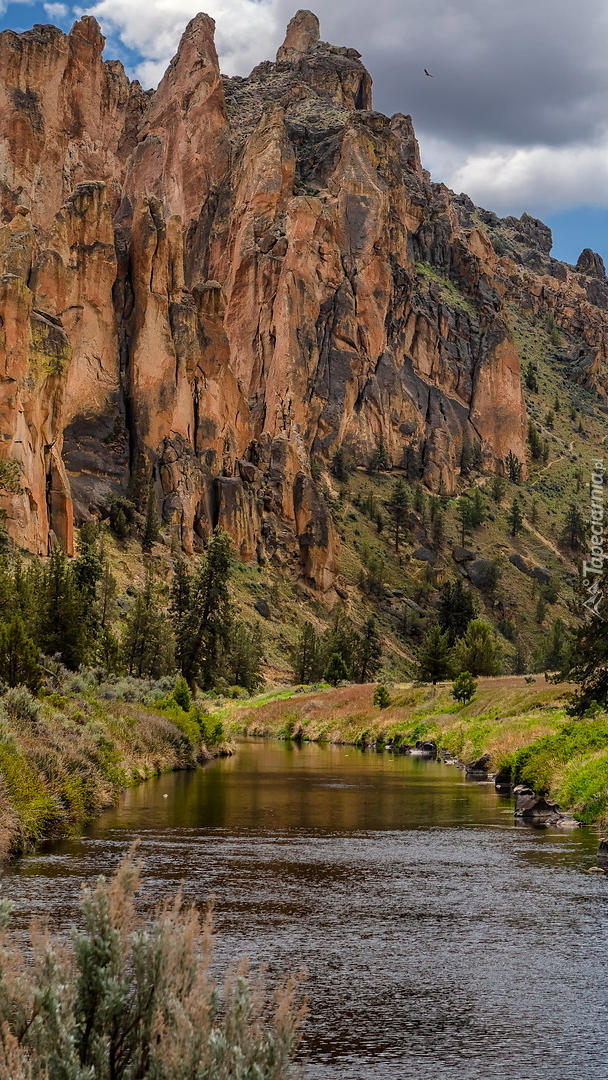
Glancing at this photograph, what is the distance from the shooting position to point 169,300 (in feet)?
434

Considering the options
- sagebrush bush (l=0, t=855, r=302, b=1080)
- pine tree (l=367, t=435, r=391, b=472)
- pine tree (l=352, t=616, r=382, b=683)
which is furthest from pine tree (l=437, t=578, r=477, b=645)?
sagebrush bush (l=0, t=855, r=302, b=1080)

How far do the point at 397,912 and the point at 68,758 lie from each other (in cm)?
1265

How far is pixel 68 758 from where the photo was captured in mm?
26688

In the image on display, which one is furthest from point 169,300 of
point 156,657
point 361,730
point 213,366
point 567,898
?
point 567,898

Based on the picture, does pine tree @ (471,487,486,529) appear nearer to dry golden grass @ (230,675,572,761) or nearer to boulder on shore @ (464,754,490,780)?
dry golden grass @ (230,675,572,761)

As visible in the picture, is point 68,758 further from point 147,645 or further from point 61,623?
point 147,645

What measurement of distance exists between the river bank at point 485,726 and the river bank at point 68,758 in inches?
476

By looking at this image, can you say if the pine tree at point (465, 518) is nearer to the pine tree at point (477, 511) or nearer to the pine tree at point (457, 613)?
the pine tree at point (477, 511)

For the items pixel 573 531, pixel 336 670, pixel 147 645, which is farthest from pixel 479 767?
pixel 573 531

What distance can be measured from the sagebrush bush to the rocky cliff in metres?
86.8

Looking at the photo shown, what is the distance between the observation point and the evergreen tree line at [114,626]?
45.8 m

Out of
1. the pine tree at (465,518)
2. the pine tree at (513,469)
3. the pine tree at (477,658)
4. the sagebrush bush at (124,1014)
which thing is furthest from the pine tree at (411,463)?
the sagebrush bush at (124,1014)

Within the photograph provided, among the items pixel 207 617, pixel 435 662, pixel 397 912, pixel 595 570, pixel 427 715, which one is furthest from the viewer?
pixel 435 662

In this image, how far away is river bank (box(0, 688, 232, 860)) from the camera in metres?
21.4
